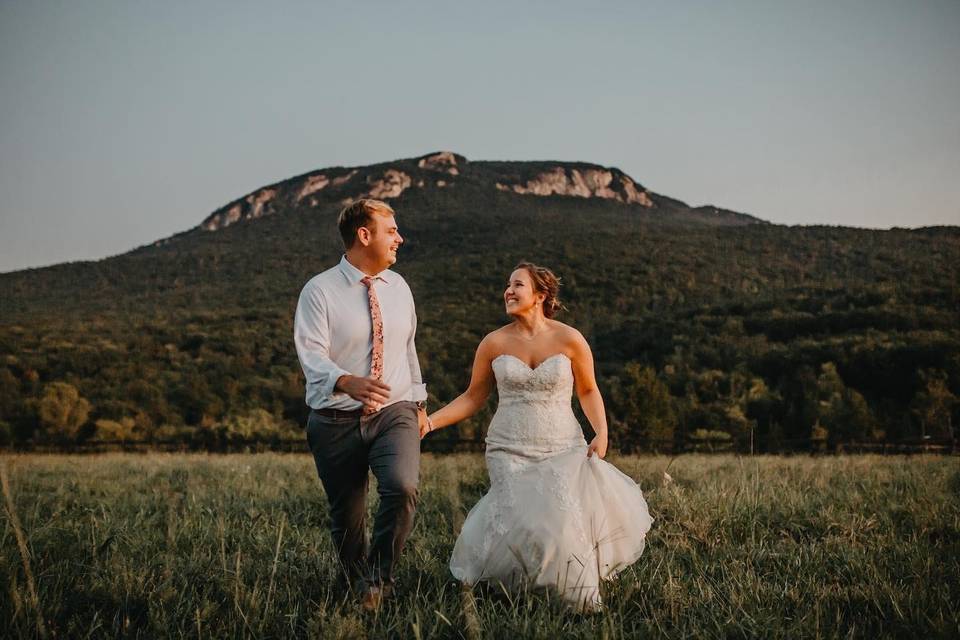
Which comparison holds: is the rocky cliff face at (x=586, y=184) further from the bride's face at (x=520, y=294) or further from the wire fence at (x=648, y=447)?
the bride's face at (x=520, y=294)

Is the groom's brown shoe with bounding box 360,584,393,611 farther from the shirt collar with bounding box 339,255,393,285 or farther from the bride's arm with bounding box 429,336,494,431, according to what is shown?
the shirt collar with bounding box 339,255,393,285

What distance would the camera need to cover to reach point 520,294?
179 inches

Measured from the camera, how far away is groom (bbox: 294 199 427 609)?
141 inches

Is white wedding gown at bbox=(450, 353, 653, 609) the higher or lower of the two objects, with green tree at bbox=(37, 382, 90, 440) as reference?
higher

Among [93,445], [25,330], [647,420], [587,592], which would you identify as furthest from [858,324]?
[25,330]

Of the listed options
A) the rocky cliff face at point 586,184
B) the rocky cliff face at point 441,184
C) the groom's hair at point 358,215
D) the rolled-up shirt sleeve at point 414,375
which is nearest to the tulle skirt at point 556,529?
the rolled-up shirt sleeve at point 414,375

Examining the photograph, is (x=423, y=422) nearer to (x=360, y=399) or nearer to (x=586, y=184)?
(x=360, y=399)

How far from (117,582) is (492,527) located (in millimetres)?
2046

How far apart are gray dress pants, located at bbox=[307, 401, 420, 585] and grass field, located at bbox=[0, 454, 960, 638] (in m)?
0.24

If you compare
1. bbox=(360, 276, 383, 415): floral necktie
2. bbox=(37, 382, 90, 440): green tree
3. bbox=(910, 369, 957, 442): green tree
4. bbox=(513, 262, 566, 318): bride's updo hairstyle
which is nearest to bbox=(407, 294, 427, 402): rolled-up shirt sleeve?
bbox=(360, 276, 383, 415): floral necktie

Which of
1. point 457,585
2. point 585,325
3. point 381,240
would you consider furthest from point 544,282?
point 585,325

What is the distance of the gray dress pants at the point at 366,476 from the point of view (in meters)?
3.60

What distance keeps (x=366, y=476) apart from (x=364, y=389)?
0.78 m

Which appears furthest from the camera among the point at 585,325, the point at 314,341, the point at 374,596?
the point at 585,325
